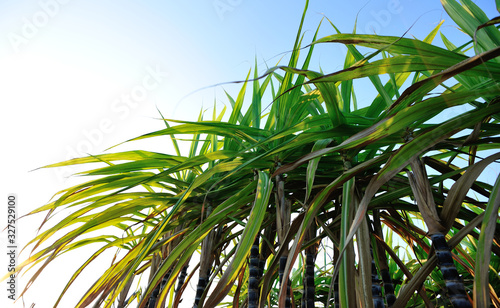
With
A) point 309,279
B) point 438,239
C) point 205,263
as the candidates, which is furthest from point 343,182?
point 205,263

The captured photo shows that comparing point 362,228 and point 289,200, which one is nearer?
point 362,228

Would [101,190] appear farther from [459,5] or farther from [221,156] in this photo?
[459,5]

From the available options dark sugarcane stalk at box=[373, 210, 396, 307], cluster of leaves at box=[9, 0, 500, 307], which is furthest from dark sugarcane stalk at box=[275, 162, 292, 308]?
dark sugarcane stalk at box=[373, 210, 396, 307]

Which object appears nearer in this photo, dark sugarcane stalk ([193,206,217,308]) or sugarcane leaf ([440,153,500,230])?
sugarcane leaf ([440,153,500,230])

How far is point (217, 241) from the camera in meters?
0.90

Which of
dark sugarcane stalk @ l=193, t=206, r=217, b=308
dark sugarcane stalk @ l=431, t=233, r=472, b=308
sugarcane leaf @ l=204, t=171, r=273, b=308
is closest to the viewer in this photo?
dark sugarcane stalk @ l=431, t=233, r=472, b=308

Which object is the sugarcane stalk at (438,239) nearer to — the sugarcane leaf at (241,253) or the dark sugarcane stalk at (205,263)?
the sugarcane leaf at (241,253)

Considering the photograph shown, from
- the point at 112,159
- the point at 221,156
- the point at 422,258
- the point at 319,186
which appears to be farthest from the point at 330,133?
the point at 422,258

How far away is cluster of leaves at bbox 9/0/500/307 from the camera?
0.44m

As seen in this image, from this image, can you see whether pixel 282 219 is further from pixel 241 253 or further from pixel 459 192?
pixel 459 192

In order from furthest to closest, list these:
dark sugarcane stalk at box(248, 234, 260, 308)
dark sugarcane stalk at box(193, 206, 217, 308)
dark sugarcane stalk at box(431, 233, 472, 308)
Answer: dark sugarcane stalk at box(193, 206, 217, 308), dark sugarcane stalk at box(248, 234, 260, 308), dark sugarcane stalk at box(431, 233, 472, 308)

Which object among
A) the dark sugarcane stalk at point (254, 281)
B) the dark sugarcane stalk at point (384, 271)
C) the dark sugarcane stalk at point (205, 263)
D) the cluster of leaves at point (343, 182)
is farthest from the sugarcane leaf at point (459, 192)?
the dark sugarcane stalk at point (205, 263)

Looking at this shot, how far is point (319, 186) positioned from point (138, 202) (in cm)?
47

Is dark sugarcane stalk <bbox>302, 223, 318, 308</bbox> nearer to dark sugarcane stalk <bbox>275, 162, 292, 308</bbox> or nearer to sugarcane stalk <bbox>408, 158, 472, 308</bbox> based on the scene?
dark sugarcane stalk <bbox>275, 162, 292, 308</bbox>
